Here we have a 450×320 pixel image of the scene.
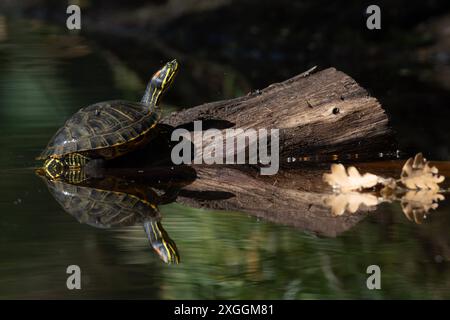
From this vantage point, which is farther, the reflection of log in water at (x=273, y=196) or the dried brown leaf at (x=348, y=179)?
the dried brown leaf at (x=348, y=179)

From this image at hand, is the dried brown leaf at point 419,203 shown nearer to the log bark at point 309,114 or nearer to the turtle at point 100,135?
the log bark at point 309,114

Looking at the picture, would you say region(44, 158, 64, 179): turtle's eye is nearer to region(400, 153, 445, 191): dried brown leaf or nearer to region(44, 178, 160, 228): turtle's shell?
region(44, 178, 160, 228): turtle's shell

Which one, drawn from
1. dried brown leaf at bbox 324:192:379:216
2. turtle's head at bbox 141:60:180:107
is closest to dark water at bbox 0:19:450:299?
dried brown leaf at bbox 324:192:379:216

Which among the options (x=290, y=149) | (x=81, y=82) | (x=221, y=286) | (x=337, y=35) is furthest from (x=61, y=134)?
(x=337, y=35)

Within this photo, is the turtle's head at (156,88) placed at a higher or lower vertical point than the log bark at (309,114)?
higher

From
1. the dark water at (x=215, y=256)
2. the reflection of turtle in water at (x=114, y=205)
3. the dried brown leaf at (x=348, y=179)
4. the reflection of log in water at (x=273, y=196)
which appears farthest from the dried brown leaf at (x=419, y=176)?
the reflection of turtle in water at (x=114, y=205)
